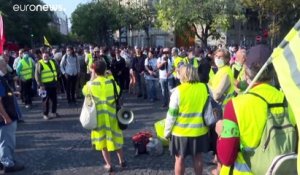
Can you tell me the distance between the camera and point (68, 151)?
346 inches

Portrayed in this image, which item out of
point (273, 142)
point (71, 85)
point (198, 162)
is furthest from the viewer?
point (71, 85)

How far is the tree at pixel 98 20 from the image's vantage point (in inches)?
2384

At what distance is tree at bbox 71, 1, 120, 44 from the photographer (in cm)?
6056

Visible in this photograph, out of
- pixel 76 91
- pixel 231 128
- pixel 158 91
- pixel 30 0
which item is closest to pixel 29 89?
pixel 76 91

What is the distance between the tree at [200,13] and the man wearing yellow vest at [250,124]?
3842 cm

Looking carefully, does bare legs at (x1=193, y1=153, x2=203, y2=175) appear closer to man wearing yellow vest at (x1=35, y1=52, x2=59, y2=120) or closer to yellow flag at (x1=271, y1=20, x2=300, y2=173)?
yellow flag at (x1=271, y1=20, x2=300, y2=173)

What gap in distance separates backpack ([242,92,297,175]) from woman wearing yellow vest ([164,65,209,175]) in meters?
2.48

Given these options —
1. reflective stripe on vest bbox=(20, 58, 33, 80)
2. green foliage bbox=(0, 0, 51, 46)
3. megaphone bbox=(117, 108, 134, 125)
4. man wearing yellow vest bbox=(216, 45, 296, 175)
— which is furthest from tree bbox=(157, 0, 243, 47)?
man wearing yellow vest bbox=(216, 45, 296, 175)

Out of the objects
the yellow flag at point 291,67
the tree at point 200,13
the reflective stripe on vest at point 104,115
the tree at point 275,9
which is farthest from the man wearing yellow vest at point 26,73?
the tree at point 200,13

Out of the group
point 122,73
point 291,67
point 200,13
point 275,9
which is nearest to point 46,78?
point 122,73

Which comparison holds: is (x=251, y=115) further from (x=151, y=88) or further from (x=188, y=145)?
(x=151, y=88)

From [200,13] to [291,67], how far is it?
39756 mm

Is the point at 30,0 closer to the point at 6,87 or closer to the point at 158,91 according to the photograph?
the point at 158,91

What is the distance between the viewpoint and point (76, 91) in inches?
647
